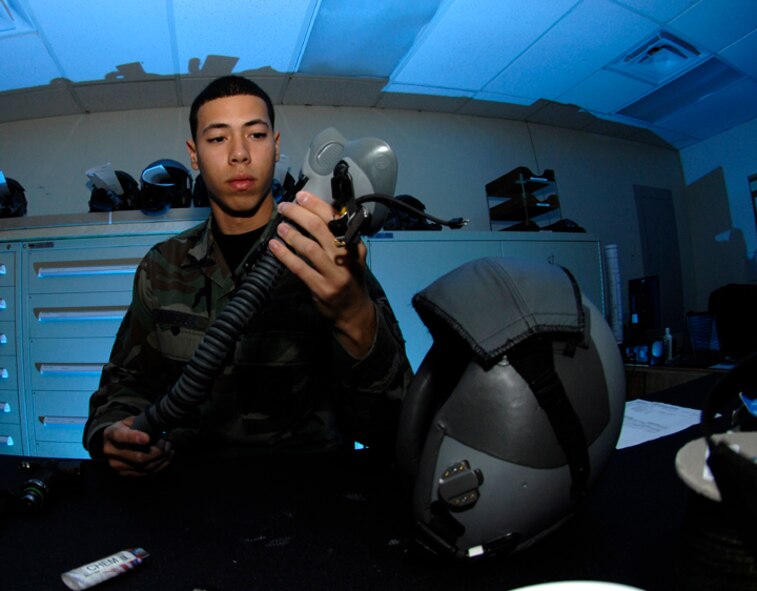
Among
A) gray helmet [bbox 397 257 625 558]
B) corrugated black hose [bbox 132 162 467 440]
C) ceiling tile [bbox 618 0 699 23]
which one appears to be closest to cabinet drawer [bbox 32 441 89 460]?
corrugated black hose [bbox 132 162 467 440]

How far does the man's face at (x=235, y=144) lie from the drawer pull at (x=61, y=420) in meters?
1.49

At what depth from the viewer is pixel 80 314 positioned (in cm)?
183

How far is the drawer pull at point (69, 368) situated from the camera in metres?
1.81

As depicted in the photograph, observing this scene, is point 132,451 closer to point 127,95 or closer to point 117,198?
point 117,198

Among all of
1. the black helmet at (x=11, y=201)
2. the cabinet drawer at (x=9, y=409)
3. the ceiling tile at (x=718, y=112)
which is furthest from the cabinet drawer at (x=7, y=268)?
the ceiling tile at (x=718, y=112)

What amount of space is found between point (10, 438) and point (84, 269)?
2.75ft

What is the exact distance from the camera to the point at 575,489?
42cm

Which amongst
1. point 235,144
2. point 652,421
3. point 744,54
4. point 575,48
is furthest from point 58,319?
point 744,54

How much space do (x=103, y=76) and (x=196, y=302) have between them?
79.7 inches

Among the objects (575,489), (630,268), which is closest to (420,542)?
(575,489)

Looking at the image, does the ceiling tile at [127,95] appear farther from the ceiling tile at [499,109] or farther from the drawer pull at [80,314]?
the ceiling tile at [499,109]

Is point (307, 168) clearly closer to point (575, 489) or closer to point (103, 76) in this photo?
point (575, 489)

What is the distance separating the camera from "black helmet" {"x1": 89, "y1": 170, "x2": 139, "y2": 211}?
1.91 meters

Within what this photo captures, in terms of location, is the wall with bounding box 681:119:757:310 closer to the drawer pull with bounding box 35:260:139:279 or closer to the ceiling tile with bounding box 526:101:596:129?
the ceiling tile with bounding box 526:101:596:129
